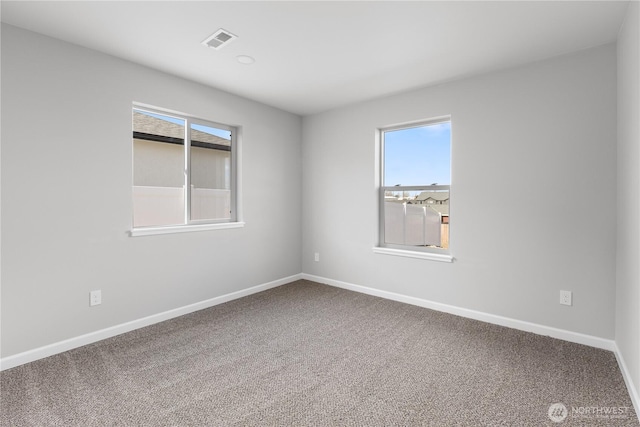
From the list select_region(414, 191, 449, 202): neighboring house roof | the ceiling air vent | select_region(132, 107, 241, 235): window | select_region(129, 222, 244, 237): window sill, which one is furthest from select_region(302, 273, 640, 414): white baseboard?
the ceiling air vent

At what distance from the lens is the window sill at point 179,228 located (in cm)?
291

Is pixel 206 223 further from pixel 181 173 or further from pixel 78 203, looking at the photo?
pixel 78 203

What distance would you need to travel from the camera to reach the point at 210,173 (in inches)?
144

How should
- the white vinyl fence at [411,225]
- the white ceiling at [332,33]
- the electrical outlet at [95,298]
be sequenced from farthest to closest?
the white vinyl fence at [411,225]
the electrical outlet at [95,298]
the white ceiling at [332,33]

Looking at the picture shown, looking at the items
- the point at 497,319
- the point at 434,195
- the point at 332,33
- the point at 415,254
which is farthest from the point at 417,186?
the point at 332,33

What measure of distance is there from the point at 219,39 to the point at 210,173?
1.61 m

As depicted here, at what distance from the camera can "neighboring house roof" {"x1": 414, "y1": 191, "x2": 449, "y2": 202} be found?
345 centimetres

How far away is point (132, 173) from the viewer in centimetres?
288

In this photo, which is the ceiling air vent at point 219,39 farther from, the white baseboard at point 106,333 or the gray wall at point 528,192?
the white baseboard at point 106,333

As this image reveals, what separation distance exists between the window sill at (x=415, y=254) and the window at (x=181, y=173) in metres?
1.90
